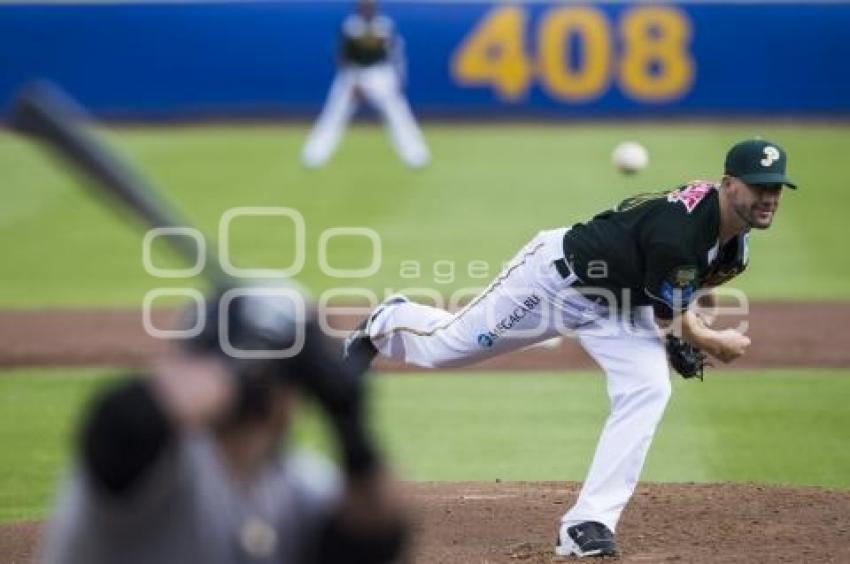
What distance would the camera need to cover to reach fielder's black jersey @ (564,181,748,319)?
6477 mm

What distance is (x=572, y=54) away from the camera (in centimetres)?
2814

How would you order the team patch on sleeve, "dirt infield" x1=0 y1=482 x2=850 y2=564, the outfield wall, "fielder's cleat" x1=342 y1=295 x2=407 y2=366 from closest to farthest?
the team patch on sleeve < "dirt infield" x1=0 y1=482 x2=850 y2=564 < "fielder's cleat" x1=342 y1=295 x2=407 y2=366 < the outfield wall

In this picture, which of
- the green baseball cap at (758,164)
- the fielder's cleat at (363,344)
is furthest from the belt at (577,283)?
the fielder's cleat at (363,344)

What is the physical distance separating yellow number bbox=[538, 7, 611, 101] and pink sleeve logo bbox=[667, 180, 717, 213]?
71.4 feet

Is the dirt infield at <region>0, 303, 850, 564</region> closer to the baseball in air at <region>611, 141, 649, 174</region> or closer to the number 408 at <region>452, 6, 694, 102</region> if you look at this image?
the baseball in air at <region>611, 141, 649, 174</region>

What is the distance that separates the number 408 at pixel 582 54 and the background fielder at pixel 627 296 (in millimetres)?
21453

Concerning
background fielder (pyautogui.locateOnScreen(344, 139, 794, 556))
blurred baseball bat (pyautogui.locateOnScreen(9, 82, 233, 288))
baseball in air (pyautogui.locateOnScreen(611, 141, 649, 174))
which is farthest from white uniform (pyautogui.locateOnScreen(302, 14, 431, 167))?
blurred baseball bat (pyautogui.locateOnScreen(9, 82, 233, 288))

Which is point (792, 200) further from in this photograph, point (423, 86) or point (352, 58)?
point (423, 86)

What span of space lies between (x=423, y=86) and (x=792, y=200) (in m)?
10.6

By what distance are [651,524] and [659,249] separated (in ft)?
4.89

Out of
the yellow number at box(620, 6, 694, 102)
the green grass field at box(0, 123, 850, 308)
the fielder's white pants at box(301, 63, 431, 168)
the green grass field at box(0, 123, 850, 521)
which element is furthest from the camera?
the yellow number at box(620, 6, 694, 102)

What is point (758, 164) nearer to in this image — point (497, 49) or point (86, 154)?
point (86, 154)

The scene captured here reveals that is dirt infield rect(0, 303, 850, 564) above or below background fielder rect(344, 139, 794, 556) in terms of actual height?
below

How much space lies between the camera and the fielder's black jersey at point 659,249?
255 inches
